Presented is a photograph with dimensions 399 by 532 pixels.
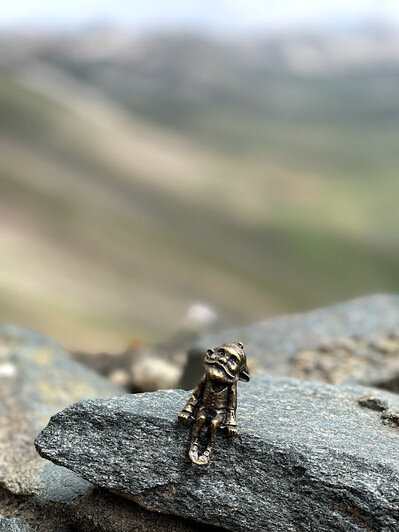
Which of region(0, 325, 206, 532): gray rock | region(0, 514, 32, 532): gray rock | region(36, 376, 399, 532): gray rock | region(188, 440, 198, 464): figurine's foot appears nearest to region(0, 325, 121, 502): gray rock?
region(0, 325, 206, 532): gray rock

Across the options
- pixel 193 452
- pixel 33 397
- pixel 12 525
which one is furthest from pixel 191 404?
pixel 33 397

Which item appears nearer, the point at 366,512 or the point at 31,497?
the point at 366,512

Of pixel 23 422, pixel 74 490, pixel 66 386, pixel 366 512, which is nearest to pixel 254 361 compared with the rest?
pixel 66 386

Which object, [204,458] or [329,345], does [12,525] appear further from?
[329,345]

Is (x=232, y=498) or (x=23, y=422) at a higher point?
(x=23, y=422)

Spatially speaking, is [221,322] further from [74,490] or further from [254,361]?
[74,490]

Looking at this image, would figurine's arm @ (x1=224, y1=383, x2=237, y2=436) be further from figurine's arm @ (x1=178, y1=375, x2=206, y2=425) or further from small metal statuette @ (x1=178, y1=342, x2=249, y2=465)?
figurine's arm @ (x1=178, y1=375, x2=206, y2=425)
